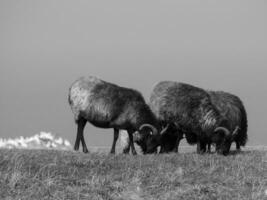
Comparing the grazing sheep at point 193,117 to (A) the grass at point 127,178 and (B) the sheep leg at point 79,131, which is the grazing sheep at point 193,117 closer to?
(B) the sheep leg at point 79,131

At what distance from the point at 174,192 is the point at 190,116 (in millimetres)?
10883

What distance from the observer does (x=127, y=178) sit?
49.5ft

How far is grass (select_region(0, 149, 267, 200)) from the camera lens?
13.5 metres

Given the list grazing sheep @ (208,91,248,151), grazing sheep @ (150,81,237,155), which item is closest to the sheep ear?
grazing sheep @ (150,81,237,155)

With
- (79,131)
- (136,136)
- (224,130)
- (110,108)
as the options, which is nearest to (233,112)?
(224,130)

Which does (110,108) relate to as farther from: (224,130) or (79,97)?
(224,130)

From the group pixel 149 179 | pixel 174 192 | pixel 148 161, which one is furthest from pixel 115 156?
pixel 174 192

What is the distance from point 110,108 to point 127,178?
28.8ft

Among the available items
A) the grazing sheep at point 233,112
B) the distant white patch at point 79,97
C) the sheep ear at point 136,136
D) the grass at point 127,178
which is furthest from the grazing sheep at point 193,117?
the grass at point 127,178

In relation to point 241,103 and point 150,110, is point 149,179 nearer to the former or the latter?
point 150,110

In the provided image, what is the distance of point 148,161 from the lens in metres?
18.3

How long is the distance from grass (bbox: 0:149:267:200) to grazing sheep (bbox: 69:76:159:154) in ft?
17.0

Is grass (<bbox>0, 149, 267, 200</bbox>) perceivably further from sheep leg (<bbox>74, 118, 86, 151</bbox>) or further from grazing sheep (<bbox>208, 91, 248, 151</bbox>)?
grazing sheep (<bbox>208, 91, 248, 151</bbox>)

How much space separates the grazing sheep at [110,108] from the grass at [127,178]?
5.18 m
